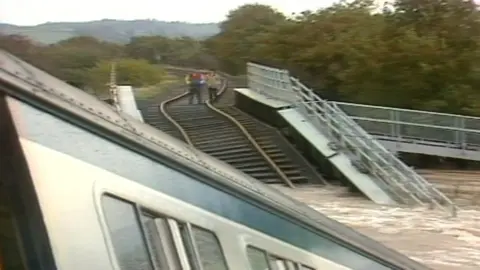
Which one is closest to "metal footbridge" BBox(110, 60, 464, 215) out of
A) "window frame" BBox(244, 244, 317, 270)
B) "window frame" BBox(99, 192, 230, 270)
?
"window frame" BBox(244, 244, 317, 270)

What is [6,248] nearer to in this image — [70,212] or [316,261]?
[70,212]

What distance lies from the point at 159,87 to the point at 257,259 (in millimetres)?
21827

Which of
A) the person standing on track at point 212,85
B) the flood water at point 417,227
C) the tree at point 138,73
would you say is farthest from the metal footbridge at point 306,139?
the person standing on track at point 212,85

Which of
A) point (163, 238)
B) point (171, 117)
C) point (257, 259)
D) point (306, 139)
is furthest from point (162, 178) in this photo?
point (171, 117)

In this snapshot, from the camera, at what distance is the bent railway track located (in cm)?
1758

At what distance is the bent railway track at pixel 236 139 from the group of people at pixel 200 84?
58 centimetres

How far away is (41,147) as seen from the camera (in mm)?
1869

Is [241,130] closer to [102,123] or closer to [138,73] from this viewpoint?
[138,73]

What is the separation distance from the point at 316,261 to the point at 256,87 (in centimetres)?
1987

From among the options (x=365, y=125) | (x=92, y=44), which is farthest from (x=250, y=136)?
(x=92, y=44)

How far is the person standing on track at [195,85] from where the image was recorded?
24.5m

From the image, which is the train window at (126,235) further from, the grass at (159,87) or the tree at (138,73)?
the grass at (159,87)

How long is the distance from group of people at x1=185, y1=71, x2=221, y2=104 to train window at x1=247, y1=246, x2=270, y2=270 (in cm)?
2171

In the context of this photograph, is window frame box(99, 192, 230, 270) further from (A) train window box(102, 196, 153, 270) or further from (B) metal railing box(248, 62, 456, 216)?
(B) metal railing box(248, 62, 456, 216)
